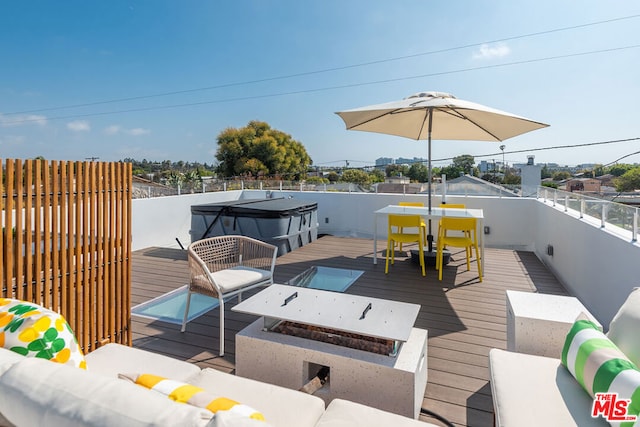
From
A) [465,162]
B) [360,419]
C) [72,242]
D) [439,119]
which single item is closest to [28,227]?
[72,242]

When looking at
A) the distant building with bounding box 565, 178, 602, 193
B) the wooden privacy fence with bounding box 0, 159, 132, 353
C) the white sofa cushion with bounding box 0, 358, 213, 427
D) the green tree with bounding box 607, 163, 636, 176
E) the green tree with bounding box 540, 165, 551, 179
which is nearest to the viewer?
the white sofa cushion with bounding box 0, 358, 213, 427

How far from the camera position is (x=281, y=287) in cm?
258

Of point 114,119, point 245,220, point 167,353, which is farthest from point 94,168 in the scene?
point 114,119

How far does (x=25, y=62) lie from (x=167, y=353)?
26.8 metres

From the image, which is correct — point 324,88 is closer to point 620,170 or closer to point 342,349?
point 620,170

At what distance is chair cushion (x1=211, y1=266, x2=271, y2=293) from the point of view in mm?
2805

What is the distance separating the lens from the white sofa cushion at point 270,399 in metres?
1.29

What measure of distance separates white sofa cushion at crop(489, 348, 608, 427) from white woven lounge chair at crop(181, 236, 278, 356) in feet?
5.93

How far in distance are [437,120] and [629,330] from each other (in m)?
4.69

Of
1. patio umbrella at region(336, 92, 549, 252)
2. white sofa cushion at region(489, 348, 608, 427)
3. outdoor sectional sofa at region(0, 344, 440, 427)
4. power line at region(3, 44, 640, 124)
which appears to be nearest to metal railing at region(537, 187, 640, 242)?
patio umbrella at region(336, 92, 549, 252)

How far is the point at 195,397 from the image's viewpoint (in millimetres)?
1020

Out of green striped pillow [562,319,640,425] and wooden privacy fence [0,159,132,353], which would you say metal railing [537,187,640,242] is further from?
wooden privacy fence [0,159,132,353]

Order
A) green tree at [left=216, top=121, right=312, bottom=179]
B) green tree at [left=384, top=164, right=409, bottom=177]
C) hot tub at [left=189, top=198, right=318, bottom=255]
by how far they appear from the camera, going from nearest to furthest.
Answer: hot tub at [left=189, top=198, right=318, bottom=255] < green tree at [left=384, top=164, right=409, bottom=177] < green tree at [left=216, top=121, right=312, bottom=179]

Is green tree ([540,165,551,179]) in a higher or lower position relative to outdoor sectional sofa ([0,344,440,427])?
higher
